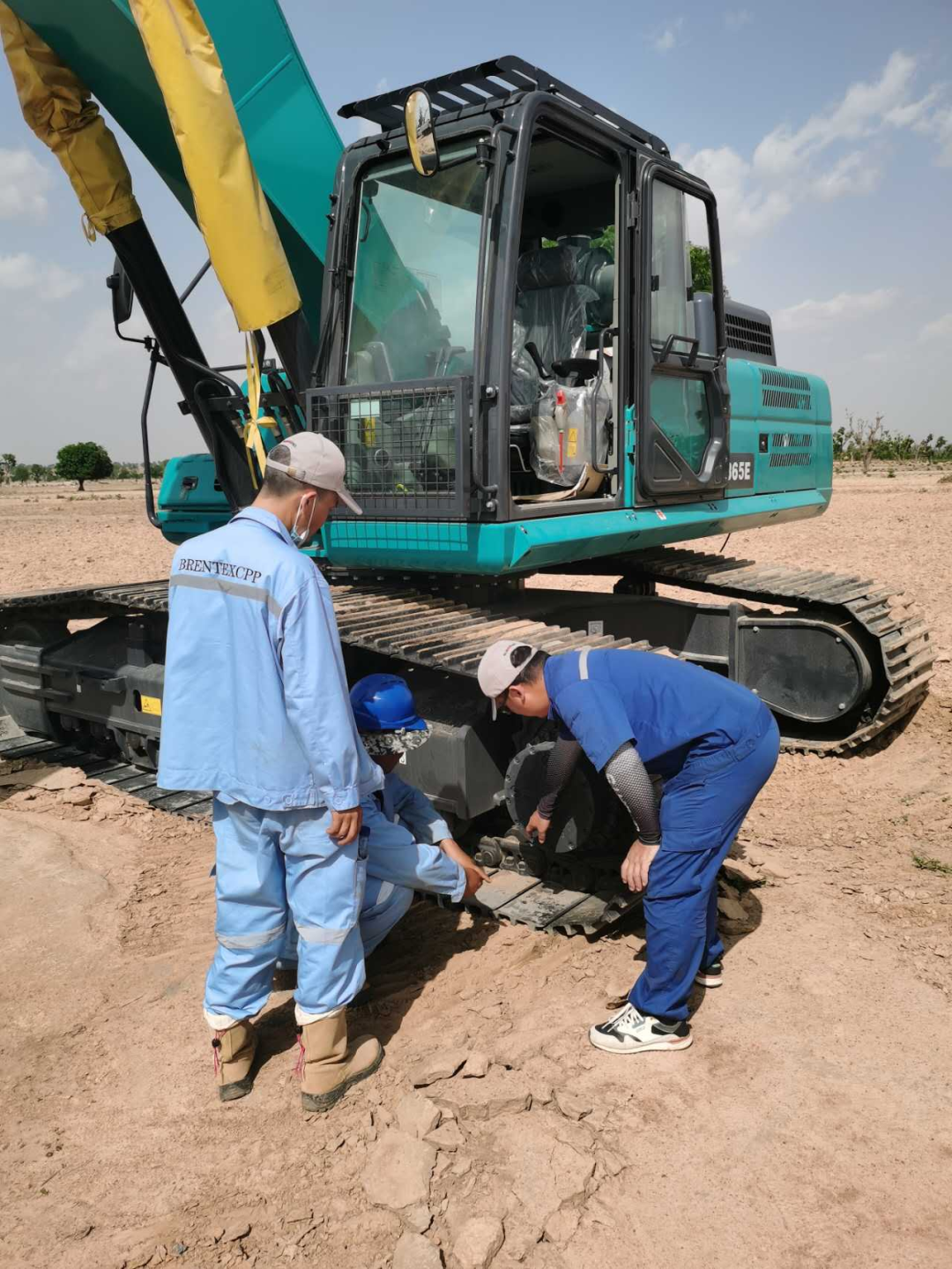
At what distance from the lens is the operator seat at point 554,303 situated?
508 cm

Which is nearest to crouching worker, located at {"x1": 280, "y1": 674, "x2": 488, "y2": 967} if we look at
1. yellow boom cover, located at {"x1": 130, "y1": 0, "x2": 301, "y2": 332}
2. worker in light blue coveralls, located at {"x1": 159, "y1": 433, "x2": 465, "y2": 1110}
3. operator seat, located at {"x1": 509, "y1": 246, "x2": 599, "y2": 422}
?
worker in light blue coveralls, located at {"x1": 159, "y1": 433, "x2": 465, "y2": 1110}

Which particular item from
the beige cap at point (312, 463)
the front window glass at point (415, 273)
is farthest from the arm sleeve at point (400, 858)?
the front window glass at point (415, 273)

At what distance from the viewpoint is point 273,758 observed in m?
2.95

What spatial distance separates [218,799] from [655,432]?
298 cm

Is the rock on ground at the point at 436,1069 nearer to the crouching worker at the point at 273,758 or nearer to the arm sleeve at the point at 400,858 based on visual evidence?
the crouching worker at the point at 273,758

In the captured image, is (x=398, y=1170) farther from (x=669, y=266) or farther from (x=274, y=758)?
(x=669, y=266)

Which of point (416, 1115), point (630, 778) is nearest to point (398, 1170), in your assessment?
point (416, 1115)

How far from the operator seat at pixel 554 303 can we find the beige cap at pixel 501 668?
2085 millimetres

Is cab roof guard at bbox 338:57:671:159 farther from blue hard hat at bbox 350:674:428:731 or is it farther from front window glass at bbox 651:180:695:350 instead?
blue hard hat at bbox 350:674:428:731

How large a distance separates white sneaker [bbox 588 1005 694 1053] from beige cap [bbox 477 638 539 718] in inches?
44.5

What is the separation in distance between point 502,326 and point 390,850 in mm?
2103

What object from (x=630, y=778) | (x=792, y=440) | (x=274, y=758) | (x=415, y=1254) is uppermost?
(x=792, y=440)

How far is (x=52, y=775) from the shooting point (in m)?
6.17

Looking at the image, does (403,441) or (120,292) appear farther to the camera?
(120,292)
